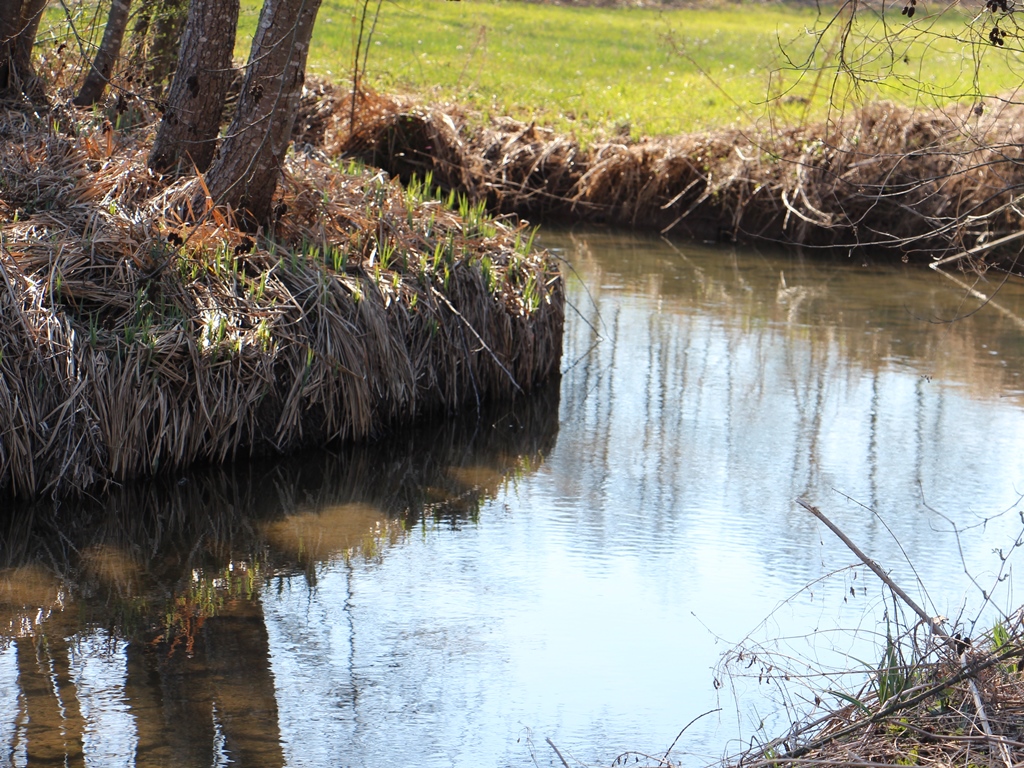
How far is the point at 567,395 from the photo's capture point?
24.8 ft

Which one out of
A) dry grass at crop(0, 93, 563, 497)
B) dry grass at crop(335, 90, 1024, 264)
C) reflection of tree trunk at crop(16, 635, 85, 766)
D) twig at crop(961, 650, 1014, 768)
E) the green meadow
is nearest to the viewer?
twig at crop(961, 650, 1014, 768)

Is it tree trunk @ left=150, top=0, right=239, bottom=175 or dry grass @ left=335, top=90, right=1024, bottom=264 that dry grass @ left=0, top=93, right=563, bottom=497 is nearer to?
tree trunk @ left=150, top=0, right=239, bottom=175

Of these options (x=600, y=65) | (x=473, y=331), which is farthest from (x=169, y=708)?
(x=600, y=65)

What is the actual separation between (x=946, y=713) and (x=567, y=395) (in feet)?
14.7

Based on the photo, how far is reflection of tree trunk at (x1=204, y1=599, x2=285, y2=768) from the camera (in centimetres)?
362

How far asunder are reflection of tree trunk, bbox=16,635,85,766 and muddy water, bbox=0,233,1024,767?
1 cm

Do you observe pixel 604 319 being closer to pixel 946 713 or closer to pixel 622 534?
pixel 622 534

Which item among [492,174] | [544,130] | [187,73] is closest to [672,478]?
[187,73]

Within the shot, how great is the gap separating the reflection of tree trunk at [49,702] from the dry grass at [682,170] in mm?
8211

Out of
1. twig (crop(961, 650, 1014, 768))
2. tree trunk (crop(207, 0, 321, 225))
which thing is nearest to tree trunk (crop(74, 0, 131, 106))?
tree trunk (crop(207, 0, 321, 225))

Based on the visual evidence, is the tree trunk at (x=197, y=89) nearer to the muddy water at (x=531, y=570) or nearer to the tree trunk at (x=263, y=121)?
the tree trunk at (x=263, y=121)

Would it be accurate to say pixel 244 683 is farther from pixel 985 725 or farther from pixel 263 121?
pixel 263 121

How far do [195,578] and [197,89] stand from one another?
3.05 meters

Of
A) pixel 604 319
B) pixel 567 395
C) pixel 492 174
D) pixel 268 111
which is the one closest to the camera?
pixel 268 111
